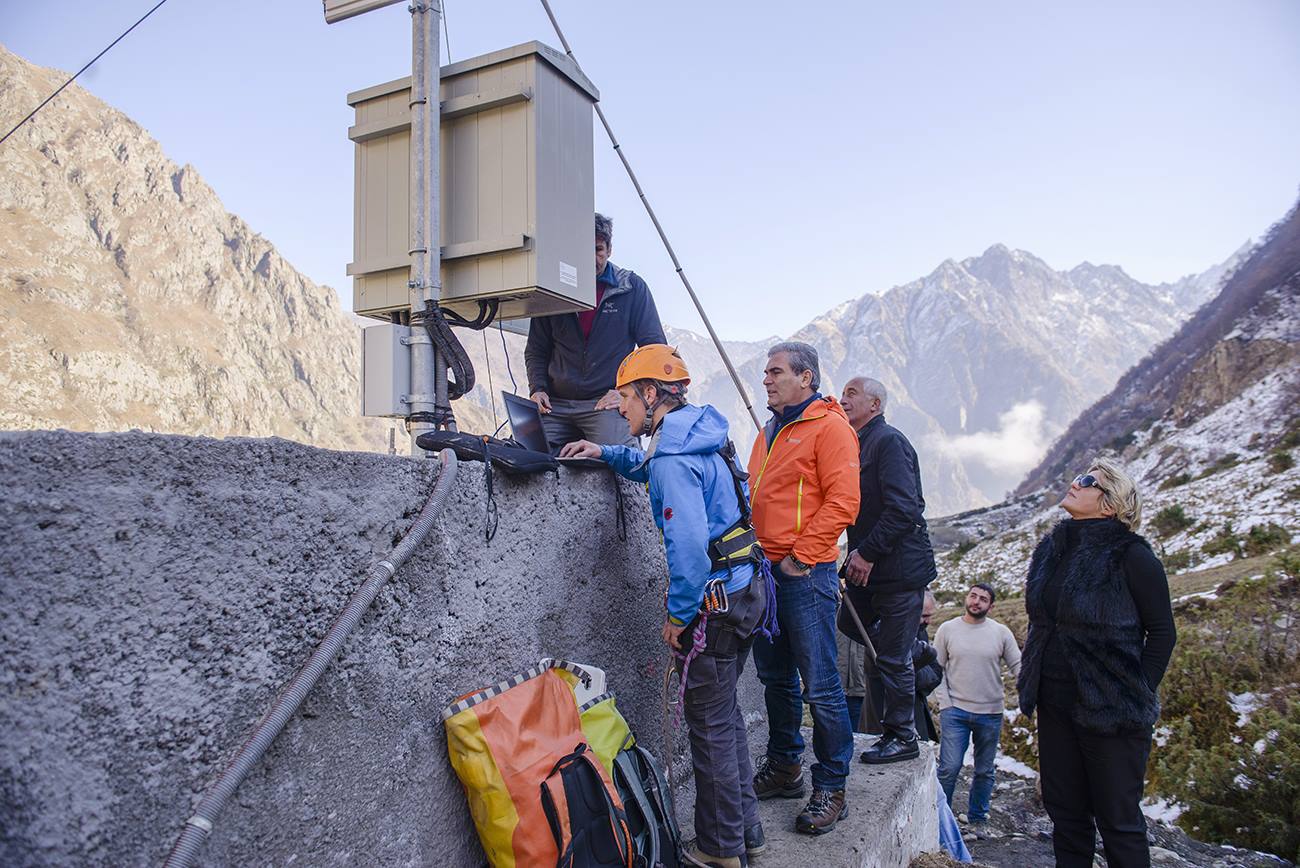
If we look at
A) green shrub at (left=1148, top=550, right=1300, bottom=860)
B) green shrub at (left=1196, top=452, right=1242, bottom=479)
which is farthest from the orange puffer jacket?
green shrub at (left=1196, top=452, right=1242, bottom=479)

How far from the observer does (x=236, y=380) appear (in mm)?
97812

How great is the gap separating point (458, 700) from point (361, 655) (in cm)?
45

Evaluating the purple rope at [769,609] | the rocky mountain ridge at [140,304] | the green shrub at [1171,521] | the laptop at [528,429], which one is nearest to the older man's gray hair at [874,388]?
the purple rope at [769,609]

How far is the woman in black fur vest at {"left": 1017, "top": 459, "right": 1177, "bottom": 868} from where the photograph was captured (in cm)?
357

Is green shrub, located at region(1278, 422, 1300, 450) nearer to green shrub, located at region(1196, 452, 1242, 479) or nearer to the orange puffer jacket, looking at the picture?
green shrub, located at region(1196, 452, 1242, 479)

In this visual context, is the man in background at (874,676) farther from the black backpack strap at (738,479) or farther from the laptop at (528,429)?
the laptop at (528,429)

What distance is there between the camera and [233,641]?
1961 millimetres

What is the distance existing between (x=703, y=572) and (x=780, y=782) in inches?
64.9

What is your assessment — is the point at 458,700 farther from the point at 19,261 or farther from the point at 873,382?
Result: the point at 19,261

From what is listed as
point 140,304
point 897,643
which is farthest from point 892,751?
point 140,304

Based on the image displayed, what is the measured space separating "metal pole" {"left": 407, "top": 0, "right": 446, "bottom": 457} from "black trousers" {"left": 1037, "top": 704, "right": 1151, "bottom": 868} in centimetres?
324

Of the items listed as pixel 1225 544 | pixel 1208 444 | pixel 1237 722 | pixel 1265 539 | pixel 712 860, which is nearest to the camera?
pixel 712 860

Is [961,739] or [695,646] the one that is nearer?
[695,646]

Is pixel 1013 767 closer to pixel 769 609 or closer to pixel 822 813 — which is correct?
pixel 822 813
